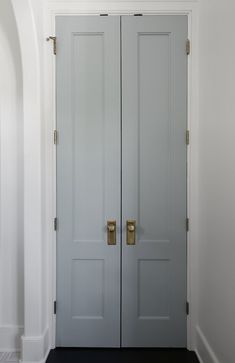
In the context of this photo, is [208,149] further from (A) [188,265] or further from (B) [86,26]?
(B) [86,26]

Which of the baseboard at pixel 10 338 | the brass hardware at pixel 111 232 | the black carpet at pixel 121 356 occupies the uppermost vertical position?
the brass hardware at pixel 111 232

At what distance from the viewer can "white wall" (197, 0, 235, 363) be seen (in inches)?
66.2

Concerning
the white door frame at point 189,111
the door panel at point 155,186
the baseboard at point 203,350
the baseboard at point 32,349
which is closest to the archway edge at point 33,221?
the baseboard at point 32,349

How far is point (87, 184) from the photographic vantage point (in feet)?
7.48

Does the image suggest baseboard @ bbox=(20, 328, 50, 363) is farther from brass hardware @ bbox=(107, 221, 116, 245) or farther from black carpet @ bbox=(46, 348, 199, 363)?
brass hardware @ bbox=(107, 221, 116, 245)

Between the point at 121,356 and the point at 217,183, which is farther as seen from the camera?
the point at 121,356

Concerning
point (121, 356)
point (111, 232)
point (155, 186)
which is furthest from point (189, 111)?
point (121, 356)

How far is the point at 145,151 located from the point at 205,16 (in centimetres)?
104

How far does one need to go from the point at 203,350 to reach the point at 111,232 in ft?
3.45

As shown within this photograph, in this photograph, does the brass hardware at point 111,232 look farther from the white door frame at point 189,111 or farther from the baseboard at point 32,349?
the baseboard at point 32,349

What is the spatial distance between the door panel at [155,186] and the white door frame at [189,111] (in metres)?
0.05

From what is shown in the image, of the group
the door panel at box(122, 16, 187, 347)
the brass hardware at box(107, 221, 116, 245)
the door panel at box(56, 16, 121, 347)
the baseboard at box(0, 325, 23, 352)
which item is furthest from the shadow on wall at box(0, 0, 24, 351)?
the door panel at box(122, 16, 187, 347)

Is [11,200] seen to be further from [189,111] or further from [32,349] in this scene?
[189,111]

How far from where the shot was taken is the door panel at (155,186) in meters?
2.25
